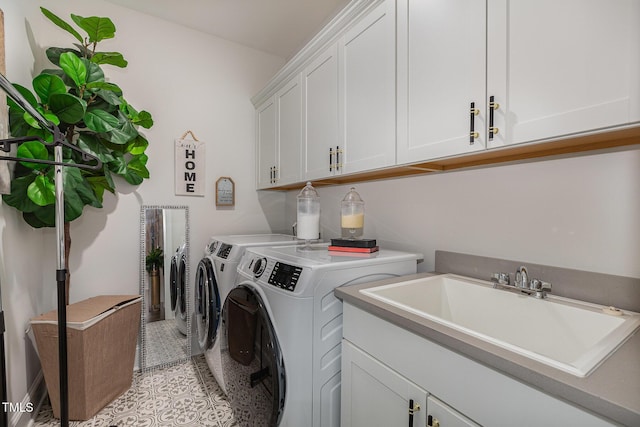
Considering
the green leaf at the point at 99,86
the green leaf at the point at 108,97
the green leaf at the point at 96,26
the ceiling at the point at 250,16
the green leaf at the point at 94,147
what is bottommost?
the green leaf at the point at 94,147

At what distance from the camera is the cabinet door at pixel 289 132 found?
2.18 metres

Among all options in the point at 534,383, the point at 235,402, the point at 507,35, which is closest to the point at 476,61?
the point at 507,35

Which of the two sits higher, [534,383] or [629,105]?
[629,105]

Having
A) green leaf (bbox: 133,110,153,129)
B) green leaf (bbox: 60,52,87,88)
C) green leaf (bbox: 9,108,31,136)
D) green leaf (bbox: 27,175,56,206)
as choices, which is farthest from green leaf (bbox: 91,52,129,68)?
green leaf (bbox: 27,175,56,206)

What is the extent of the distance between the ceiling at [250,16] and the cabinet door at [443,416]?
257 centimetres

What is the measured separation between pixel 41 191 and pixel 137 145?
75 cm

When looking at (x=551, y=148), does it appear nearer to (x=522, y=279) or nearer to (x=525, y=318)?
(x=522, y=279)

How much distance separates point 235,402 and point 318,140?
5.33 ft

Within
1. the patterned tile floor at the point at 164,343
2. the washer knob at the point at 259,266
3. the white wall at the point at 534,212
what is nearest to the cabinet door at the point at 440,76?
the white wall at the point at 534,212

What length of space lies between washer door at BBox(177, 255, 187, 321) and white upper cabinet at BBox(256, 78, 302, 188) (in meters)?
1.01

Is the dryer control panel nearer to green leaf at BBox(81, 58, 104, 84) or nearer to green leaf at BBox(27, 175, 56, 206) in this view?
green leaf at BBox(27, 175, 56, 206)

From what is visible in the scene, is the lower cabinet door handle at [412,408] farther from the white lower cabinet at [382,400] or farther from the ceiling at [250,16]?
the ceiling at [250,16]

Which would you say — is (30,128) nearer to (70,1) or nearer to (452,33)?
(70,1)

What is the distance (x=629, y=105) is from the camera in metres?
0.75
